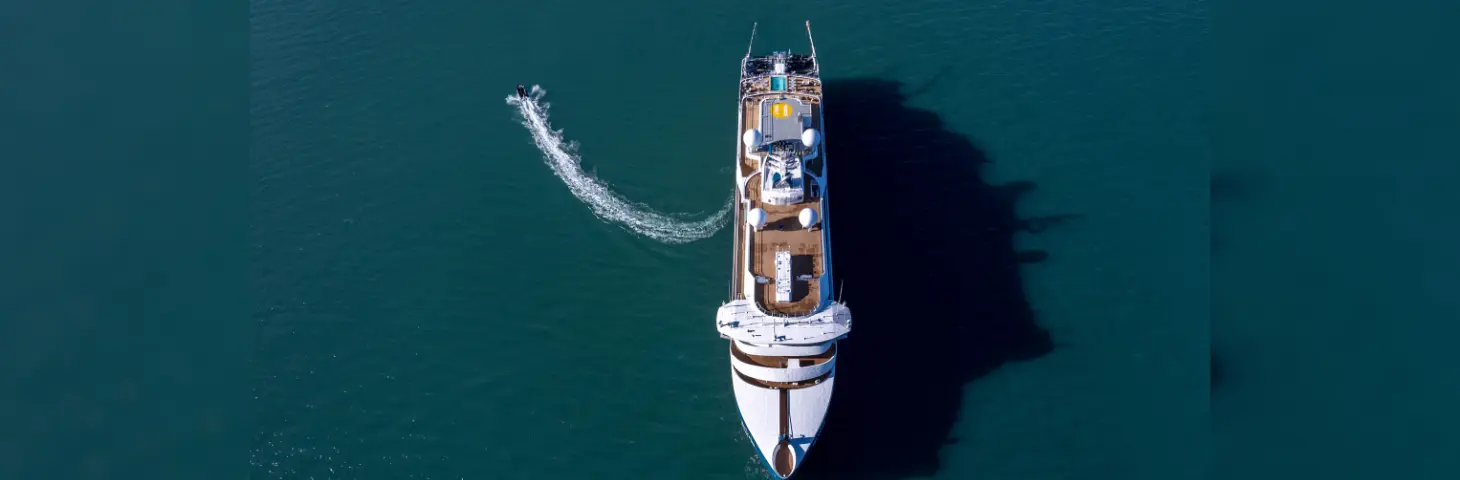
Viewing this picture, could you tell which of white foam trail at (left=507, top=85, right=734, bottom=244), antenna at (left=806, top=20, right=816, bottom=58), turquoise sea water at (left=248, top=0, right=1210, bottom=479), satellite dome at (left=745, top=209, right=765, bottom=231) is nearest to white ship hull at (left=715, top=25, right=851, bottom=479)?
satellite dome at (left=745, top=209, right=765, bottom=231)

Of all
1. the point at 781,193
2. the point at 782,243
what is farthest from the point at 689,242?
the point at 782,243

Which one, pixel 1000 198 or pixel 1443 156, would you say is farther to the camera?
pixel 1000 198

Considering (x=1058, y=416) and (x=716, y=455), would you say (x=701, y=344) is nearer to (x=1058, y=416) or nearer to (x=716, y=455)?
(x=716, y=455)

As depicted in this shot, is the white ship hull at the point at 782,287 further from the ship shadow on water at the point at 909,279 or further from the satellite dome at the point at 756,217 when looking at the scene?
the ship shadow on water at the point at 909,279

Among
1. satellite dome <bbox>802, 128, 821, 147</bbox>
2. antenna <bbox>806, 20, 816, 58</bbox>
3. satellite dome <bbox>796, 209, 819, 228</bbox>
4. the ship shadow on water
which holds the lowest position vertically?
the ship shadow on water

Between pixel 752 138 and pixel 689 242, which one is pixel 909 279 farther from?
pixel 689 242

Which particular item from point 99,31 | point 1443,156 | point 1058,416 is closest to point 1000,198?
point 1058,416

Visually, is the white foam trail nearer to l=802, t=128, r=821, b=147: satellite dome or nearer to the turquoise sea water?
the turquoise sea water
